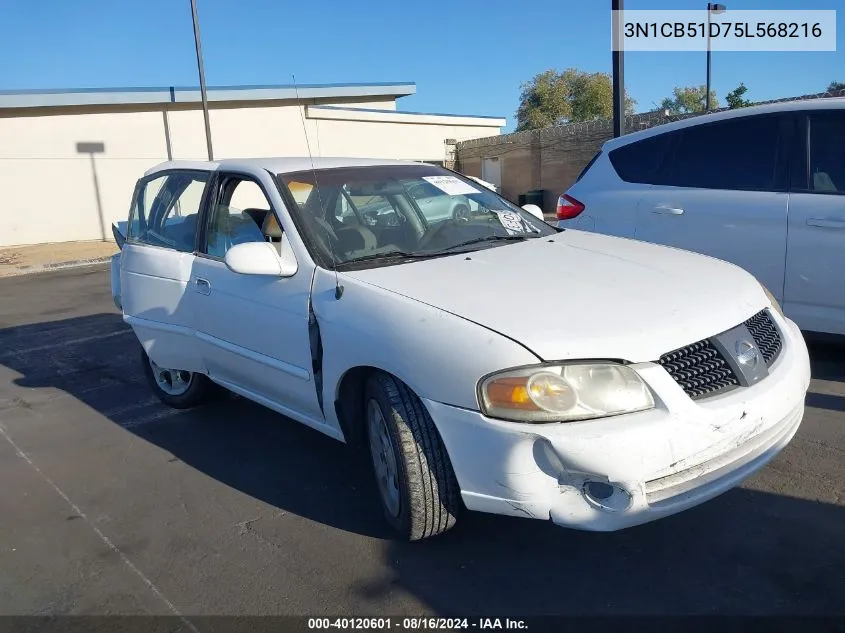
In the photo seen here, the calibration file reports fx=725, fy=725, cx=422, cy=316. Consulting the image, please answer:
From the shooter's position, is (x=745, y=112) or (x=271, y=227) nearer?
(x=271, y=227)

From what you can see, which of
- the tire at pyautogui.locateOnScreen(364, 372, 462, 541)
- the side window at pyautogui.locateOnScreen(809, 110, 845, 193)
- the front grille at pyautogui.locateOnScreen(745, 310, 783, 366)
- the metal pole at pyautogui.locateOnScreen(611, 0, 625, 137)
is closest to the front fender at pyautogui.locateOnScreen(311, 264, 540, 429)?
the tire at pyautogui.locateOnScreen(364, 372, 462, 541)

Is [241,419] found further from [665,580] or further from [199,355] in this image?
[665,580]

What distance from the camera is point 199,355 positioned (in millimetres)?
4293

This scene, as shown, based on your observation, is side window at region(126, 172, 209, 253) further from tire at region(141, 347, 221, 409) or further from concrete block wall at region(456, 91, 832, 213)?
concrete block wall at region(456, 91, 832, 213)

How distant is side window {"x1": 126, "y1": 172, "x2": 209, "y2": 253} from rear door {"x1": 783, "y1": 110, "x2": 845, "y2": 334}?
378 cm

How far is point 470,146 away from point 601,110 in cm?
1725

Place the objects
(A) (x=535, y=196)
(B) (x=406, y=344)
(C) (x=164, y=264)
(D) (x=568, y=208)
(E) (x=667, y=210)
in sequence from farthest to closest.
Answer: (A) (x=535, y=196), (D) (x=568, y=208), (E) (x=667, y=210), (C) (x=164, y=264), (B) (x=406, y=344)

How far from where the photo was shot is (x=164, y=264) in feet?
14.6

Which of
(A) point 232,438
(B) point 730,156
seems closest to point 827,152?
(B) point 730,156

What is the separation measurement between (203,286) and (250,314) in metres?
0.56

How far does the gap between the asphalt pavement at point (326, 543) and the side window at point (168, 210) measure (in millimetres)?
1241

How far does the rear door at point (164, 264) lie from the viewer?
14.3 feet

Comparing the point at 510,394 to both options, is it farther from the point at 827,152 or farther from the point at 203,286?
the point at 827,152

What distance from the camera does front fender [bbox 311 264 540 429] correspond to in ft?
8.34
